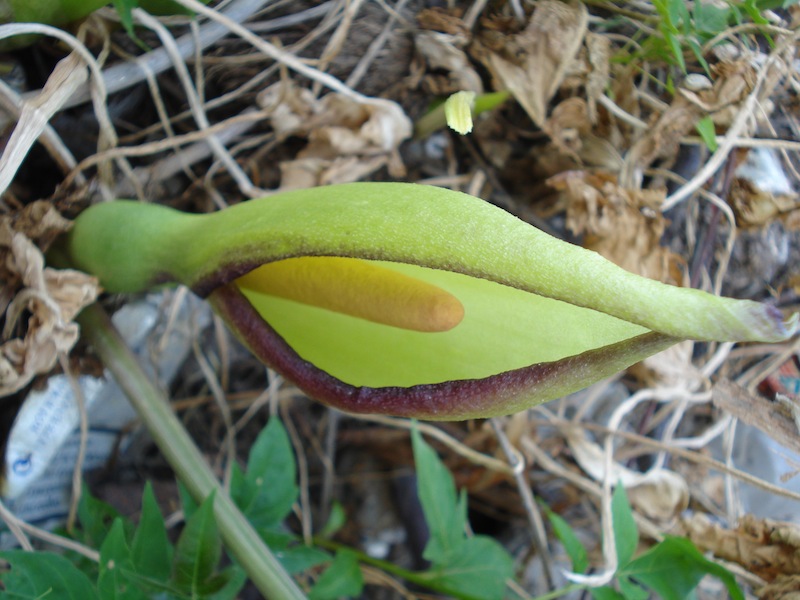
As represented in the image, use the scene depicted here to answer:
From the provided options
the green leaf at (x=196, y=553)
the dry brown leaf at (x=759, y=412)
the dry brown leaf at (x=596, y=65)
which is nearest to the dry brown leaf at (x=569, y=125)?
the dry brown leaf at (x=596, y=65)

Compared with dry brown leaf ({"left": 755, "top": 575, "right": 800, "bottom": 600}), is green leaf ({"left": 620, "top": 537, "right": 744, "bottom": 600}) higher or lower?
higher

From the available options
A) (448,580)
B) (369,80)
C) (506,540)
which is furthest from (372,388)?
(506,540)

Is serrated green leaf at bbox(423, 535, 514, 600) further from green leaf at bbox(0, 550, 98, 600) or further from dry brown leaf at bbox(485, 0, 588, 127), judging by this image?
dry brown leaf at bbox(485, 0, 588, 127)

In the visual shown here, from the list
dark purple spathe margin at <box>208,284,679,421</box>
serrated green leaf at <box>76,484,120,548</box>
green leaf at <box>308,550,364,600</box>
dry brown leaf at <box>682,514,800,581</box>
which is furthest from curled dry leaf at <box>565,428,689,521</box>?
serrated green leaf at <box>76,484,120,548</box>

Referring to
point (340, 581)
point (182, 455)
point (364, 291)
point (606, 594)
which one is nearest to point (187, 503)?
point (182, 455)

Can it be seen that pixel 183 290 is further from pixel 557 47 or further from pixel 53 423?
pixel 557 47

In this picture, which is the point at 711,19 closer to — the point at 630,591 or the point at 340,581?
the point at 630,591
